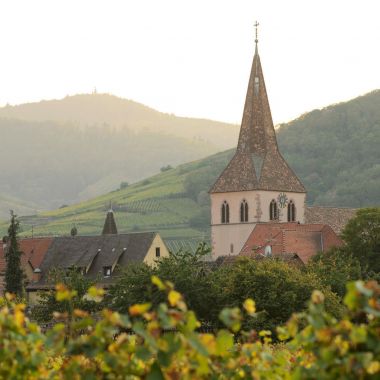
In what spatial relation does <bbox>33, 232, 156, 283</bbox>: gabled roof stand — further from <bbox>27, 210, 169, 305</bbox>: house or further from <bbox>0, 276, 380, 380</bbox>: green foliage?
<bbox>0, 276, 380, 380</bbox>: green foliage

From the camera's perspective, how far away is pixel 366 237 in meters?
71.9

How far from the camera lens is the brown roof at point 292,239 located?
90.2 meters

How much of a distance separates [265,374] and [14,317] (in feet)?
7.05

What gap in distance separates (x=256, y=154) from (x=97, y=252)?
76.6 feet

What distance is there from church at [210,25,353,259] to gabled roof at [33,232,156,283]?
1628 centimetres

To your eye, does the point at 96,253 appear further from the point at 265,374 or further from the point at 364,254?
the point at 265,374

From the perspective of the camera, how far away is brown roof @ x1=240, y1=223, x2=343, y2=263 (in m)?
90.2

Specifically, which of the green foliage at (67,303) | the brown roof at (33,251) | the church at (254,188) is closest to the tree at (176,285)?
the green foliage at (67,303)

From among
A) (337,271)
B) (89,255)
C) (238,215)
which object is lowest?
(89,255)

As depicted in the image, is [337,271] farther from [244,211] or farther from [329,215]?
[329,215]

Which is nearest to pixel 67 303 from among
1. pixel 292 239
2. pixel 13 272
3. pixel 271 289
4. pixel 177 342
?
pixel 271 289

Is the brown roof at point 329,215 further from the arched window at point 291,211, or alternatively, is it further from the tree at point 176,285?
the tree at point 176,285

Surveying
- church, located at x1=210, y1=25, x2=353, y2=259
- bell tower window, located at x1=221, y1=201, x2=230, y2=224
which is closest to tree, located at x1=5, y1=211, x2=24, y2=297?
church, located at x1=210, y1=25, x2=353, y2=259

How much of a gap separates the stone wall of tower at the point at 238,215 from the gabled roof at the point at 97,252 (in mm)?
15885
